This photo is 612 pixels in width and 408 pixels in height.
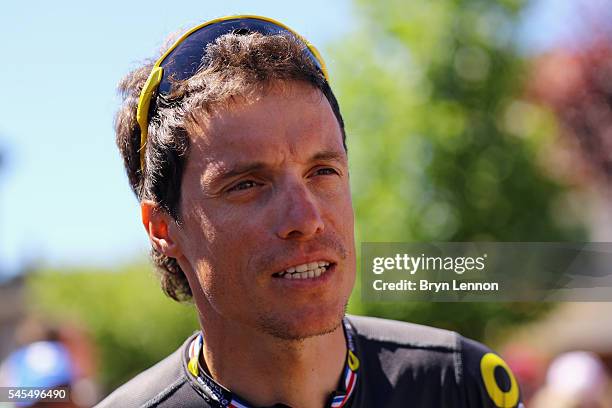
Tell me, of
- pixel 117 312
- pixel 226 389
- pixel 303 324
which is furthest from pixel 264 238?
pixel 117 312

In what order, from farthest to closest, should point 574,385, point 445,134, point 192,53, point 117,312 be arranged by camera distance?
point 117,312 < point 445,134 < point 574,385 < point 192,53

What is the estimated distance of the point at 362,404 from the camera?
2.26 m

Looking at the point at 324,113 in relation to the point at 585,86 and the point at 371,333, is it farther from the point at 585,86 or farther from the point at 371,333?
the point at 585,86

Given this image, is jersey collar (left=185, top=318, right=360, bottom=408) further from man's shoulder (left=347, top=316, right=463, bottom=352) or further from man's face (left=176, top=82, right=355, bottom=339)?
man's face (left=176, top=82, right=355, bottom=339)

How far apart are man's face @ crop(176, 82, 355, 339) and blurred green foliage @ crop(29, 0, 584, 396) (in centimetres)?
818

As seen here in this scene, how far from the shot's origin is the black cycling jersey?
7.49ft

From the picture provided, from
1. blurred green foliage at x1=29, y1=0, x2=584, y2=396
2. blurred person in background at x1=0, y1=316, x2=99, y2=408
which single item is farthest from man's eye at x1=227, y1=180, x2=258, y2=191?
blurred green foliage at x1=29, y1=0, x2=584, y2=396

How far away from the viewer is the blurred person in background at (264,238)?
2021 mm

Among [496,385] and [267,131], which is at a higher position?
[267,131]

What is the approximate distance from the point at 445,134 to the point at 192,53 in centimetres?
905

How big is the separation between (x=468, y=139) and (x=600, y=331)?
7339 millimetres

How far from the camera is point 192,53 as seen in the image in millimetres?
2350

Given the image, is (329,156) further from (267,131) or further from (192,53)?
(192,53)

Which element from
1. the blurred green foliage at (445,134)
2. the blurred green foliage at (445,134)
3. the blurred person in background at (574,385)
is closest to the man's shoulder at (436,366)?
the blurred person in background at (574,385)
